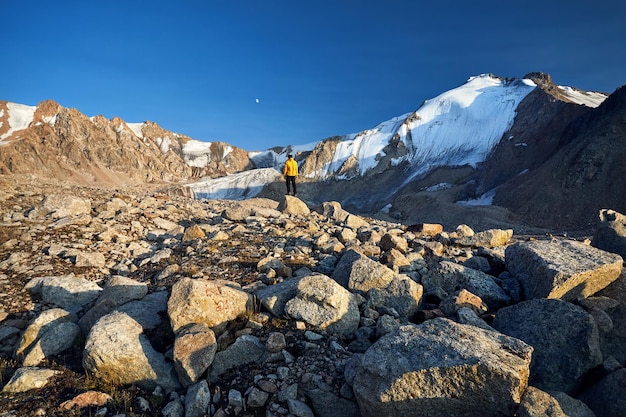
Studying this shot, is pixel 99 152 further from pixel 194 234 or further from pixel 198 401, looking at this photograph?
pixel 198 401

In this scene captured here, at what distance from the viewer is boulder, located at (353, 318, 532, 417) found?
11.1ft

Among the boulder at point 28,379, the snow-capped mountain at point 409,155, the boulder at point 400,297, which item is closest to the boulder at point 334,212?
the boulder at point 400,297

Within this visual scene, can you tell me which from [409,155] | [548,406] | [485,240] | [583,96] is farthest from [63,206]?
[583,96]

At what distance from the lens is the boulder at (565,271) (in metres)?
5.45

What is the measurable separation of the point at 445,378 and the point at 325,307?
7.33ft

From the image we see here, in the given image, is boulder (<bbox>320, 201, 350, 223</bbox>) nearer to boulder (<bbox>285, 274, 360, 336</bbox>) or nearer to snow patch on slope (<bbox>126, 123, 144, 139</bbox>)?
boulder (<bbox>285, 274, 360, 336</bbox>)

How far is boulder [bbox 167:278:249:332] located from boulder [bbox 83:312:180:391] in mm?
506

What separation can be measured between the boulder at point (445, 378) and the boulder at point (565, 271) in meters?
2.23

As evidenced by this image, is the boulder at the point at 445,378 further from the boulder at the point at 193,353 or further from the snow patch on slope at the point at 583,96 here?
the snow patch on slope at the point at 583,96

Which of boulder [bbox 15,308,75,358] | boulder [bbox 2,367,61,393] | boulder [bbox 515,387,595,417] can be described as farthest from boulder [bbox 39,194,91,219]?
boulder [bbox 515,387,595,417]

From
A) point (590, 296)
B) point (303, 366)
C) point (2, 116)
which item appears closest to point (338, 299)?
point (303, 366)

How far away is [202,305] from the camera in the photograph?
17.3 ft

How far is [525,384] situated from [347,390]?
6.08 feet

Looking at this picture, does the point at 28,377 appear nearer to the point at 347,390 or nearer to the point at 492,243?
the point at 347,390
